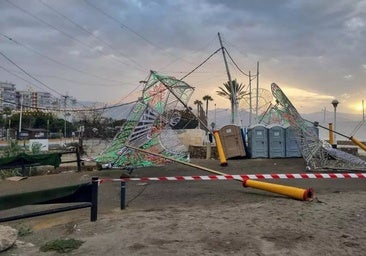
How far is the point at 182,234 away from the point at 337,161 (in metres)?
11.7

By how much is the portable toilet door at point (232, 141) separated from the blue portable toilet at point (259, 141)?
539 mm

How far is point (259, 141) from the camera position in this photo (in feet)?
74.0

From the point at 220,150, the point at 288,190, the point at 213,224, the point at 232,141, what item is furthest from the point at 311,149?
the point at 213,224

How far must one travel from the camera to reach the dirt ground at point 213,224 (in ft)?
19.7

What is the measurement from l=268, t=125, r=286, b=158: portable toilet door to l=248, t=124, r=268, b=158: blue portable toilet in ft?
0.87

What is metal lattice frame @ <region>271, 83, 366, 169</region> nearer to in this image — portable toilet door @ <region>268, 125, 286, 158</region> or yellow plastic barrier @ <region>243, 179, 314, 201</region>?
portable toilet door @ <region>268, 125, 286, 158</region>

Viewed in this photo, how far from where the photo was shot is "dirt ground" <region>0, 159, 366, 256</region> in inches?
237

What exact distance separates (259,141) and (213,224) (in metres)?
15.6

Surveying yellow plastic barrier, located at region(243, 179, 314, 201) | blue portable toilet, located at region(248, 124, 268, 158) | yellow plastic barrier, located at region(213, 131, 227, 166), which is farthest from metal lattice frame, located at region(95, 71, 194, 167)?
yellow plastic barrier, located at region(243, 179, 314, 201)

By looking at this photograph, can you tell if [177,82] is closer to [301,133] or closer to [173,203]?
[301,133]

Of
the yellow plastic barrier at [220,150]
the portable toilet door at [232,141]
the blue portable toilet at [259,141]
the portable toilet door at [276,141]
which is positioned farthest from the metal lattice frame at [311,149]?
the portable toilet door at [232,141]

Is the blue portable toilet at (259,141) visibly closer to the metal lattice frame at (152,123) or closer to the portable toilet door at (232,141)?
the portable toilet door at (232,141)

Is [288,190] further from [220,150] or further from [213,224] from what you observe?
[220,150]

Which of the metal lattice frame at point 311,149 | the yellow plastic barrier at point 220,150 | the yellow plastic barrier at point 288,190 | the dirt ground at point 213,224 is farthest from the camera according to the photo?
the yellow plastic barrier at point 220,150
